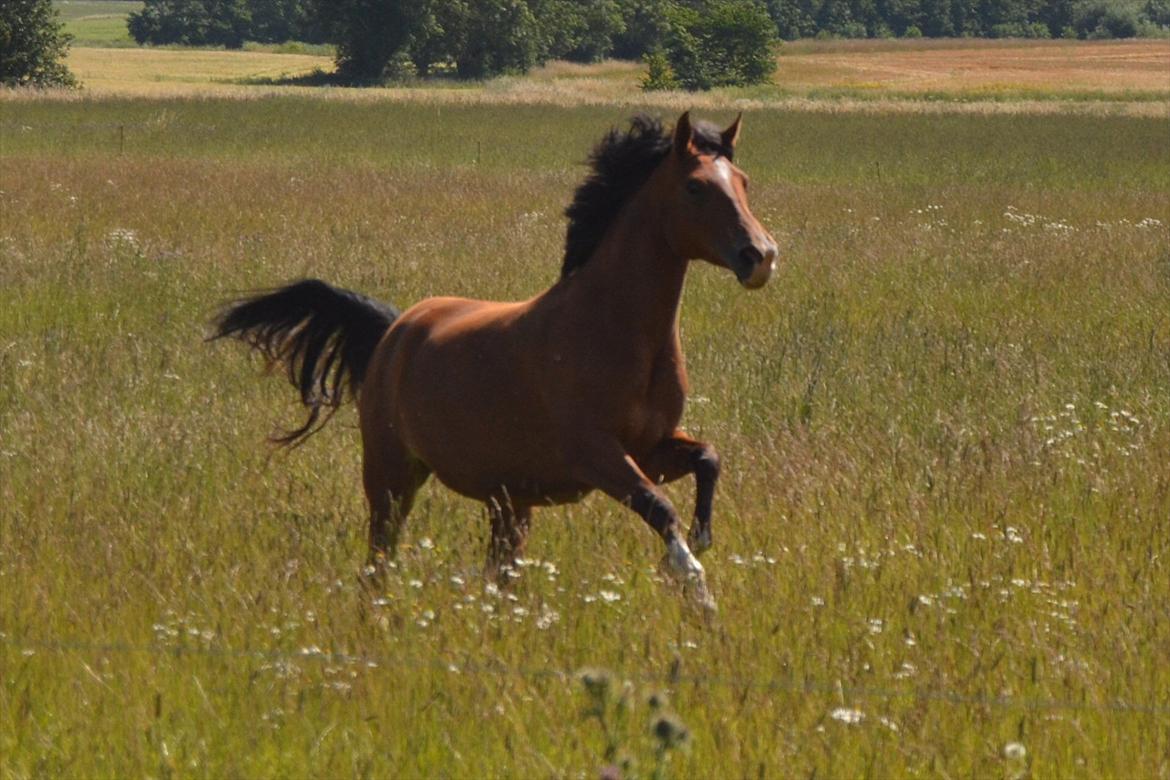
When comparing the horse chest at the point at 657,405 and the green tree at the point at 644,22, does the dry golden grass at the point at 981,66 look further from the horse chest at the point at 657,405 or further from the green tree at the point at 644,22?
the horse chest at the point at 657,405

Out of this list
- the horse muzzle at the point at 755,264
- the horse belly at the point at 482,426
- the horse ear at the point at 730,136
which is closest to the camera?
the horse muzzle at the point at 755,264

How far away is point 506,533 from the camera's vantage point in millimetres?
5938

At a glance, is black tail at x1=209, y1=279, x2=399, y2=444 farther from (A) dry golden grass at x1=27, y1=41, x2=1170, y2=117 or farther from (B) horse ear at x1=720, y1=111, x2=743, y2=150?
(A) dry golden grass at x1=27, y1=41, x2=1170, y2=117

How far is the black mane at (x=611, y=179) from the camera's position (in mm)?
5820

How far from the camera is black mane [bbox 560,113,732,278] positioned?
582 cm

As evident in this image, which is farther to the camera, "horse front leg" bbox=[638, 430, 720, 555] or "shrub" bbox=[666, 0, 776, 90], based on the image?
"shrub" bbox=[666, 0, 776, 90]

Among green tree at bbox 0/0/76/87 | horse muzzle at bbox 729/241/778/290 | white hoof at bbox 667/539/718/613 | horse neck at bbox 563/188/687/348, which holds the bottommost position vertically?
green tree at bbox 0/0/76/87

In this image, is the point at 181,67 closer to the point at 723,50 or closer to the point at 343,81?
the point at 343,81

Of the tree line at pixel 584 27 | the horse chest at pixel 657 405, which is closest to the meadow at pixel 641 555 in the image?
the horse chest at pixel 657 405

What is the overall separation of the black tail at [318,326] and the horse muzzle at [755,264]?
1.99 m

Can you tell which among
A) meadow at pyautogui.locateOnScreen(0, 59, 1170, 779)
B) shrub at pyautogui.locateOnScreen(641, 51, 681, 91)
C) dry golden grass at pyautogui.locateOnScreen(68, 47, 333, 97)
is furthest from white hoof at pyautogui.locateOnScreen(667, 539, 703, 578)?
shrub at pyautogui.locateOnScreen(641, 51, 681, 91)

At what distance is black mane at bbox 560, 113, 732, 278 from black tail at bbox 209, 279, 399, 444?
1.21 metres

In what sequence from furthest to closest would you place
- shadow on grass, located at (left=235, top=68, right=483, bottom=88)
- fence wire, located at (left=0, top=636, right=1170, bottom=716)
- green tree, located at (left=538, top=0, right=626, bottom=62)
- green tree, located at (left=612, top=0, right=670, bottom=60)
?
1. green tree, located at (left=612, top=0, right=670, bottom=60)
2. green tree, located at (left=538, top=0, right=626, bottom=62)
3. shadow on grass, located at (left=235, top=68, right=483, bottom=88)
4. fence wire, located at (left=0, top=636, right=1170, bottom=716)

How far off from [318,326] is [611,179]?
158cm
